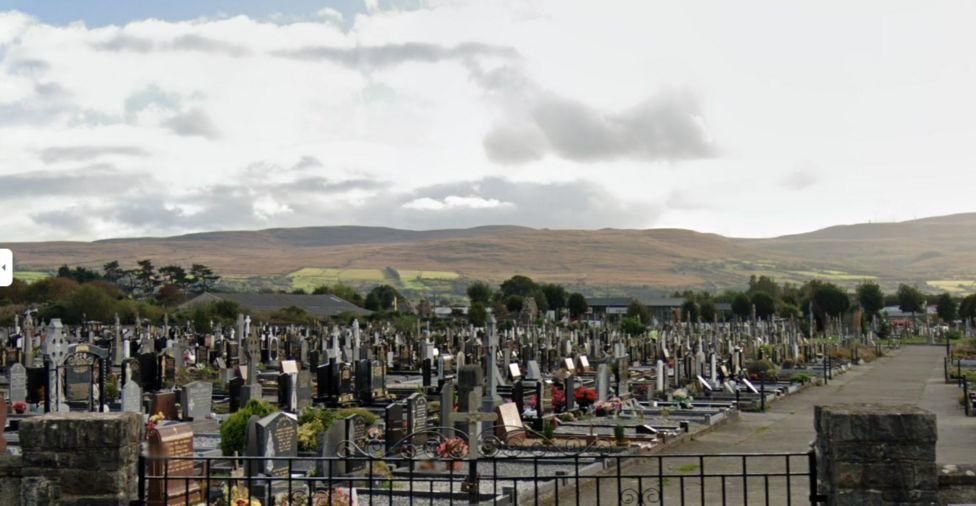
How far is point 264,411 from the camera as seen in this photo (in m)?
16.0

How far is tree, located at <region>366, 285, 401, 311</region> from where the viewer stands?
418ft

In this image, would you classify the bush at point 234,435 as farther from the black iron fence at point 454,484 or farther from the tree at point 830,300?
the tree at point 830,300

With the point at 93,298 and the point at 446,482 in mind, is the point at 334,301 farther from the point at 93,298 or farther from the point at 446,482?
the point at 446,482

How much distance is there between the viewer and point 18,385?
2606 centimetres

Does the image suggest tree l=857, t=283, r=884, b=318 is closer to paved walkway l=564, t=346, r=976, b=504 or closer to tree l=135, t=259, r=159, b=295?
paved walkway l=564, t=346, r=976, b=504

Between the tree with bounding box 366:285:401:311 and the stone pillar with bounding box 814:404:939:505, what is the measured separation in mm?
117350

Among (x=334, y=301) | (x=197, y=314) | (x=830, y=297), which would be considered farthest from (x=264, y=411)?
(x=334, y=301)

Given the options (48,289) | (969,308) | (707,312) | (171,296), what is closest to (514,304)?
(707,312)

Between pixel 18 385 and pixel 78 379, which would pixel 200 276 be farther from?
pixel 18 385

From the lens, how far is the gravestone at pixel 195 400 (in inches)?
923

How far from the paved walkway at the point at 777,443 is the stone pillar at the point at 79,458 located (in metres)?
4.24

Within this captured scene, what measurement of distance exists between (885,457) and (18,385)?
23953 millimetres

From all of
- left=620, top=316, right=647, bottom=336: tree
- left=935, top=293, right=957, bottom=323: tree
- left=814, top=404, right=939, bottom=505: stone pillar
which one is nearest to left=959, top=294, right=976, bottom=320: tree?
left=935, top=293, right=957, bottom=323: tree

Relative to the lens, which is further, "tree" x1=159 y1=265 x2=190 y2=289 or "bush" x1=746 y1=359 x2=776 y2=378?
"tree" x1=159 y1=265 x2=190 y2=289
